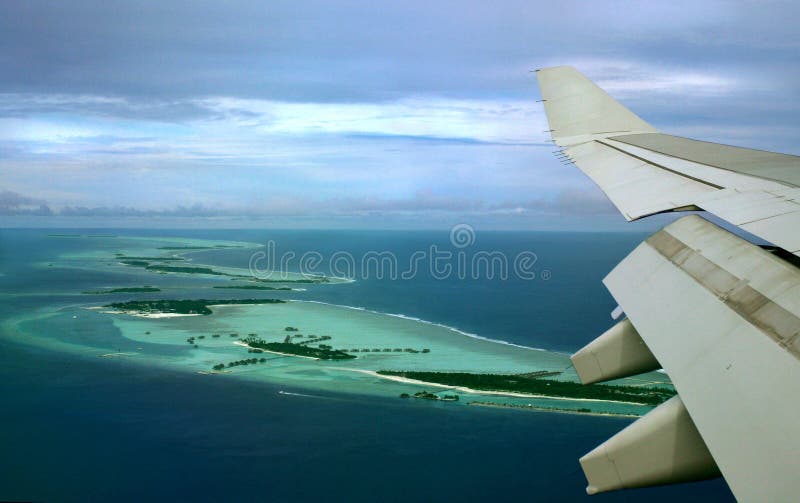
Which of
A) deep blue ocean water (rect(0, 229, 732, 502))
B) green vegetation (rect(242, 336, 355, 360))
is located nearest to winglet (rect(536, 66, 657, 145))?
deep blue ocean water (rect(0, 229, 732, 502))

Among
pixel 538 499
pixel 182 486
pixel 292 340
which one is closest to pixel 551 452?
pixel 538 499

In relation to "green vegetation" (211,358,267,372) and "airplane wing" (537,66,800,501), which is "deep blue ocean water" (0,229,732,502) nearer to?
"green vegetation" (211,358,267,372)

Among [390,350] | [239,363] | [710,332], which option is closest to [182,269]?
[239,363]

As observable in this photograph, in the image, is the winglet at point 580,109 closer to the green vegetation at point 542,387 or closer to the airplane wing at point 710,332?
the airplane wing at point 710,332

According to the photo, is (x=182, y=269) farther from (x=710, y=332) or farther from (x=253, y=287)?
(x=710, y=332)

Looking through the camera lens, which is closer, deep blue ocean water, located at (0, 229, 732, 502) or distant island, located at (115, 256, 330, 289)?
deep blue ocean water, located at (0, 229, 732, 502)

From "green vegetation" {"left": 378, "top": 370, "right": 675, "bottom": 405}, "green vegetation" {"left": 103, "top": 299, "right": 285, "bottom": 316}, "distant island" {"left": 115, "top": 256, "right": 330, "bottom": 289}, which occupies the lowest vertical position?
"green vegetation" {"left": 378, "top": 370, "right": 675, "bottom": 405}
